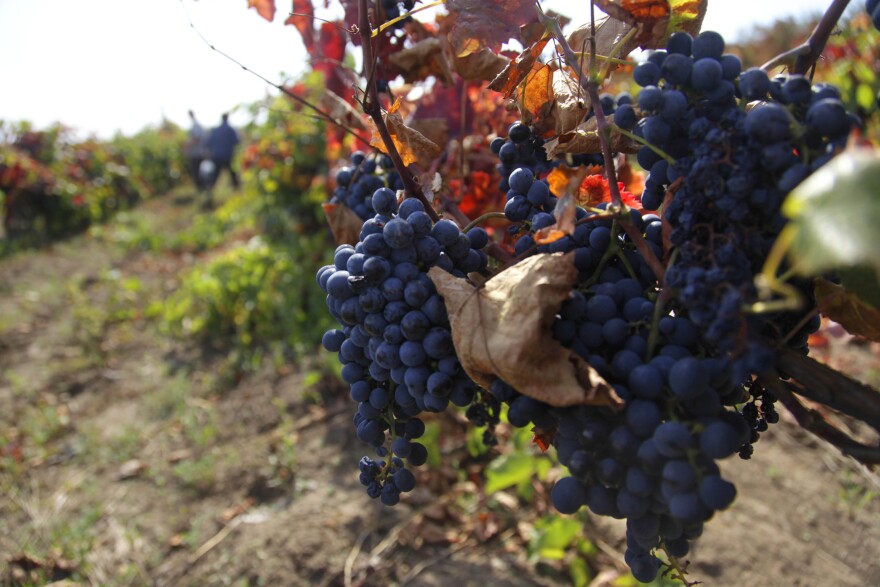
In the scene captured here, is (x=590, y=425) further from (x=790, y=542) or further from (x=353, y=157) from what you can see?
(x=790, y=542)

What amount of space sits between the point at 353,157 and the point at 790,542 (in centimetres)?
207

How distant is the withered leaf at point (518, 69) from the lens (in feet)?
2.84

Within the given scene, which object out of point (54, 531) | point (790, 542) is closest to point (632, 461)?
point (790, 542)

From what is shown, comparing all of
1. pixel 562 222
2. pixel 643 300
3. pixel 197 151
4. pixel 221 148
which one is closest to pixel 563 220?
pixel 562 222

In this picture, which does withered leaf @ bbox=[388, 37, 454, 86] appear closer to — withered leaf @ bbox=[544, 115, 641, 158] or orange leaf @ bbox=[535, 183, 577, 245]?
withered leaf @ bbox=[544, 115, 641, 158]

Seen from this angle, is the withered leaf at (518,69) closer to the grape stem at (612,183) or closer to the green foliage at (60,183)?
the grape stem at (612,183)

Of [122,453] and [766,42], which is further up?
[766,42]

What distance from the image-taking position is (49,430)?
12.3 feet

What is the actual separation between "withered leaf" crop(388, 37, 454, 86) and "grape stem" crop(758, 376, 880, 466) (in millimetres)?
876

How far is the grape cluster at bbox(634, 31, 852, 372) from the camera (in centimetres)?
57

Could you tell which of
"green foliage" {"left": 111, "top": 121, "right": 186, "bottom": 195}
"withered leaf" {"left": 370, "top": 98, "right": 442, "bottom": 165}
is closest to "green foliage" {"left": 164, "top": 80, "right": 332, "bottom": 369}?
"withered leaf" {"left": 370, "top": 98, "right": 442, "bottom": 165}

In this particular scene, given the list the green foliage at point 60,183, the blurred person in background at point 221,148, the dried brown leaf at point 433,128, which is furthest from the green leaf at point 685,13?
the blurred person in background at point 221,148

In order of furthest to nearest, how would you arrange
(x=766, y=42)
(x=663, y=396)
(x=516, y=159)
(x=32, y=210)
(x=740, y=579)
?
(x=766, y=42) → (x=32, y=210) → (x=740, y=579) → (x=516, y=159) → (x=663, y=396)

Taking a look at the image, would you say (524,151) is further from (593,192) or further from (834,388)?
(834,388)
